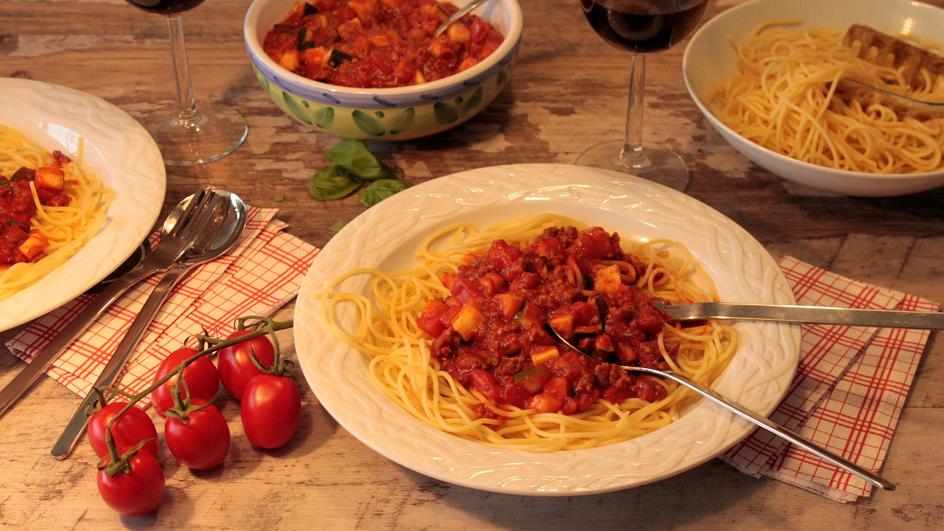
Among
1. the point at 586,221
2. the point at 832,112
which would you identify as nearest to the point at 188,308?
the point at 586,221

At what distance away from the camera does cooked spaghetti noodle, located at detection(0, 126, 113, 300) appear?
3.32m

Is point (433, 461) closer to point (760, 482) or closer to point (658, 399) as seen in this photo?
point (658, 399)

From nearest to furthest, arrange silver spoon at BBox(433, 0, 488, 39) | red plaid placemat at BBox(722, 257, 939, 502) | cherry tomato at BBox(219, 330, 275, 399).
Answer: red plaid placemat at BBox(722, 257, 939, 502) → cherry tomato at BBox(219, 330, 275, 399) → silver spoon at BBox(433, 0, 488, 39)

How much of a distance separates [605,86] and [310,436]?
8.16 feet

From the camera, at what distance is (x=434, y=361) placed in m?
2.94

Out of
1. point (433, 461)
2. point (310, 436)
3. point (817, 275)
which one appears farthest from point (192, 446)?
point (817, 275)

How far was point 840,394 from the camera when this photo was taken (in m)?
3.07

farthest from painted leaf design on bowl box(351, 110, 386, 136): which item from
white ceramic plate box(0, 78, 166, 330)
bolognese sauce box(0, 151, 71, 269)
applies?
bolognese sauce box(0, 151, 71, 269)

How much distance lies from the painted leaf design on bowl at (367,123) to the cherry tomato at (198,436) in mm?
1622

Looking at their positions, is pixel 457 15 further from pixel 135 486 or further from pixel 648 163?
pixel 135 486

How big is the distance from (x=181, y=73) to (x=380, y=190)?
1.14 m

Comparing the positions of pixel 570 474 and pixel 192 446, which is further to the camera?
pixel 192 446

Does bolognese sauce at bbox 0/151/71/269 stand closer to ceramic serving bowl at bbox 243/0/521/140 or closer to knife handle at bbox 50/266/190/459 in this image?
knife handle at bbox 50/266/190/459

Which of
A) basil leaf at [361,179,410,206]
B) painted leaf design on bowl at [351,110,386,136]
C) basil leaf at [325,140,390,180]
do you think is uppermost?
painted leaf design on bowl at [351,110,386,136]
